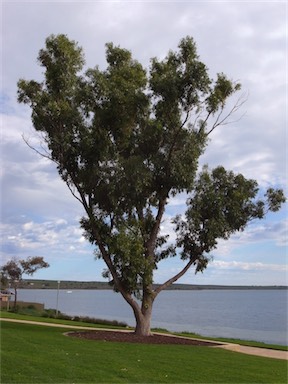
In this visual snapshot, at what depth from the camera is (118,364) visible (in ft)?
36.7

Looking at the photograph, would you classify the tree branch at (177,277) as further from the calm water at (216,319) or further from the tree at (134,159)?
the calm water at (216,319)

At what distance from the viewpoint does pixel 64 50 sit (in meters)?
18.8

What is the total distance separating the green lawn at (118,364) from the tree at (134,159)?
441 centimetres

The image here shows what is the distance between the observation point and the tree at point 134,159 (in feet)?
60.1

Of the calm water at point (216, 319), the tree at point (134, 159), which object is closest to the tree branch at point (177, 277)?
the tree at point (134, 159)

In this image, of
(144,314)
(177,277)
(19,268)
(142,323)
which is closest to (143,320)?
(142,323)

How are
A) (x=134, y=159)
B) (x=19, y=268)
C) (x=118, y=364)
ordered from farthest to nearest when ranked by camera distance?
1. (x=19, y=268)
2. (x=134, y=159)
3. (x=118, y=364)

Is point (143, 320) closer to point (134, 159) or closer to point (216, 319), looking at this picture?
point (134, 159)

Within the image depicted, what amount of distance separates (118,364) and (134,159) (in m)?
8.70

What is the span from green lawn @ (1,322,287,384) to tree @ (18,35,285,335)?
441 cm

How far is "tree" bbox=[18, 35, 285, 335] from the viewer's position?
18.3m

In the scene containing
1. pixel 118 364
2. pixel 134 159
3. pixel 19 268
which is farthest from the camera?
pixel 19 268

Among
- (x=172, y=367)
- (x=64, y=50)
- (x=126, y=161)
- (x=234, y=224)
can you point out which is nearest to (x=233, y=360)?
(x=172, y=367)

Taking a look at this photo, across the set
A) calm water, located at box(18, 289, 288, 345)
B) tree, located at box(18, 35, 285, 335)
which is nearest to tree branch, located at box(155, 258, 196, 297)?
tree, located at box(18, 35, 285, 335)
